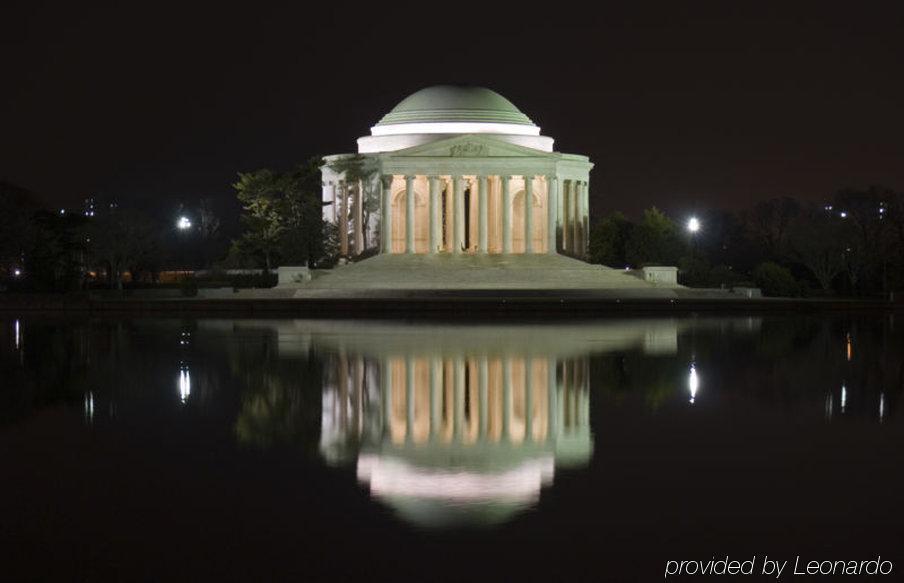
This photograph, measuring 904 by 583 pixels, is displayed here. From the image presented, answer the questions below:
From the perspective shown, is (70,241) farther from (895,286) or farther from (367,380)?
(367,380)

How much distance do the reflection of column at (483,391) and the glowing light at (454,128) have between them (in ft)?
248

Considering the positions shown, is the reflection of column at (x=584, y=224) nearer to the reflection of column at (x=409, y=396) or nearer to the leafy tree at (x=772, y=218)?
the leafy tree at (x=772, y=218)

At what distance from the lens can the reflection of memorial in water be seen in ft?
55.7

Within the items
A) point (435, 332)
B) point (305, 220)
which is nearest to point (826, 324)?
point (435, 332)

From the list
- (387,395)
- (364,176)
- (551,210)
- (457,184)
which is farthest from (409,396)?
(364,176)

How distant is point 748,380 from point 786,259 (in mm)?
91803

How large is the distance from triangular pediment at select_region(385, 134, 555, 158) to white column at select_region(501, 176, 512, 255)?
215cm

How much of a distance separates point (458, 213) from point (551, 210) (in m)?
6.98

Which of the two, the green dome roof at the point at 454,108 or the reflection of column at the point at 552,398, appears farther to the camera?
the green dome roof at the point at 454,108

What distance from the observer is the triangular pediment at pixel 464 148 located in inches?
→ 4171

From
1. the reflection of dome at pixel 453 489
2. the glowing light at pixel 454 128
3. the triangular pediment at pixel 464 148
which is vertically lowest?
the reflection of dome at pixel 453 489

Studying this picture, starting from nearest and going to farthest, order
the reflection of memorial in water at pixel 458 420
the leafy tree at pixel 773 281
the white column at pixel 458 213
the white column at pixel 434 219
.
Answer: the reflection of memorial in water at pixel 458 420
the leafy tree at pixel 773 281
the white column at pixel 434 219
the white column at pixel 458 213

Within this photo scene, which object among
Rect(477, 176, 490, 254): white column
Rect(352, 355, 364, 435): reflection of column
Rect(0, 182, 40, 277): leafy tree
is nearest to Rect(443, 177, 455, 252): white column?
Rect(477, 176, 490, 254): white column

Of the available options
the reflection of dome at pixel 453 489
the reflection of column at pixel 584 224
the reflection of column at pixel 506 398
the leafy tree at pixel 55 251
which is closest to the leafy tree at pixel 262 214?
the leafy tree at pixel 55 251
